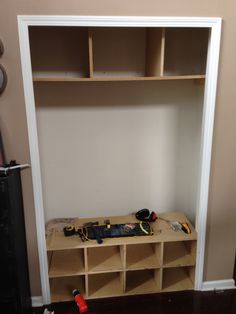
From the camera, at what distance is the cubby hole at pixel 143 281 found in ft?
7.62

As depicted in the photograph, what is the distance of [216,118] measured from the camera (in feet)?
6.53

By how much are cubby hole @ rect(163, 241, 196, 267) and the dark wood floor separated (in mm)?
248

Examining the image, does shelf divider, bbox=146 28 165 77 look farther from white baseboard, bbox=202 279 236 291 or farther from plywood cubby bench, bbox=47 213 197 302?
white baseboard, bbox=202 279 236 291

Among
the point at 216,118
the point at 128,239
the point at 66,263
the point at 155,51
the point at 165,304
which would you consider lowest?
the point at 165,304

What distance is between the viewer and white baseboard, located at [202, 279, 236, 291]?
7.71 ft

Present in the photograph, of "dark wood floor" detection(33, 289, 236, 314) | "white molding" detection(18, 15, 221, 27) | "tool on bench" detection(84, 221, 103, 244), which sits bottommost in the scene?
"dark wood floor" detection(33, 289, 236, 314)

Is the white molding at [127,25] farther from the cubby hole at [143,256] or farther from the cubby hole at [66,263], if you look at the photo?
the cubby hole at [143,256]

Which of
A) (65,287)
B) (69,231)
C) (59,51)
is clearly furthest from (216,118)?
(65,287)

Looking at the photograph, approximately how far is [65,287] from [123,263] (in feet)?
1.74

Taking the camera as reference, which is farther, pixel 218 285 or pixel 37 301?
pixel 218 285

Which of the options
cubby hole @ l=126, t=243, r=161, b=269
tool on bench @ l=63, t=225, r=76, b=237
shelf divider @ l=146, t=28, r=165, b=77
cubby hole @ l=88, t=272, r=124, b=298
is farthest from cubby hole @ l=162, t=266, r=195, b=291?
shelf divider @ l=146, t=28, r=165, b=77

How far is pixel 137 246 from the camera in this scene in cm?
253

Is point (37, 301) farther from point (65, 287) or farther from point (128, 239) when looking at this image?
point (128, 239)

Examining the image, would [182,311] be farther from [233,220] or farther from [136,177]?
[136,177]
